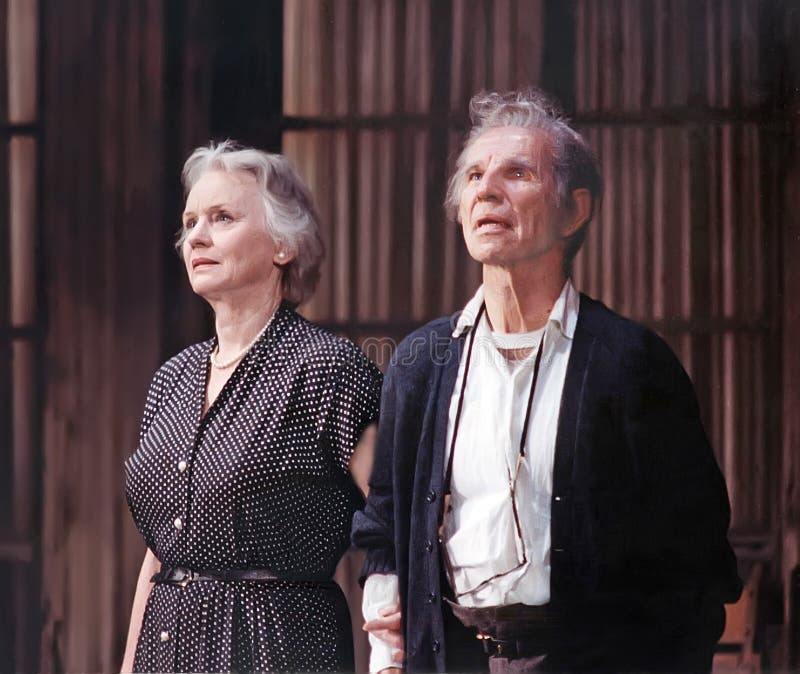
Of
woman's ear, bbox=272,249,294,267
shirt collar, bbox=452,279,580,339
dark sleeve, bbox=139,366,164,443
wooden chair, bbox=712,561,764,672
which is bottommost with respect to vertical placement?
wooden chair, bbox=712,561,764,672

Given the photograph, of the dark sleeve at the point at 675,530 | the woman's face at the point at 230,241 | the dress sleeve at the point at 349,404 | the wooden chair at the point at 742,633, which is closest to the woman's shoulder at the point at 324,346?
the dress sleeve at the point at 349,404

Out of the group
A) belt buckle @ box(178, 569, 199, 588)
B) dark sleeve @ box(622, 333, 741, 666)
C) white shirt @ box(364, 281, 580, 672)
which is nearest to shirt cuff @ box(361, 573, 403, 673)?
white shirt @ box(364, 281, 580, 672)

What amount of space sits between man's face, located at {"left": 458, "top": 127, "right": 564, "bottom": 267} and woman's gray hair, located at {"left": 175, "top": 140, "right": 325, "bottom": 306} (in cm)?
39

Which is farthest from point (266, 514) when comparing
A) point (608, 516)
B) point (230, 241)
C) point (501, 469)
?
point (608, 516)

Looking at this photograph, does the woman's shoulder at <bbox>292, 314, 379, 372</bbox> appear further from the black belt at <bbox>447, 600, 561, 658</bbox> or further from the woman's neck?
the black belt at <bbox>447, 600, 561, 658</bbox>

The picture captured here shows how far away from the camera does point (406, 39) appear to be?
107 inches

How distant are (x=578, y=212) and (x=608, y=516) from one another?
2.20 ft

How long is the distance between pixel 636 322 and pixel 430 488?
60 centimetres

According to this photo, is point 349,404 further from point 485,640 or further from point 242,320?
point 485,640

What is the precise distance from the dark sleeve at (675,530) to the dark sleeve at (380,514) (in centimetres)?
51

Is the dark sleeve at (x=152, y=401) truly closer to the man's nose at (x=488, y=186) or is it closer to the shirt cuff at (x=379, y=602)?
the shirt cuff at (x=379, y=602)

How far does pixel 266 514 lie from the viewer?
244 centimetres

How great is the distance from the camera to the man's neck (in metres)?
2.45

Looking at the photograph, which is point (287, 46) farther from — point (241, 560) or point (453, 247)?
point (241, 560)
